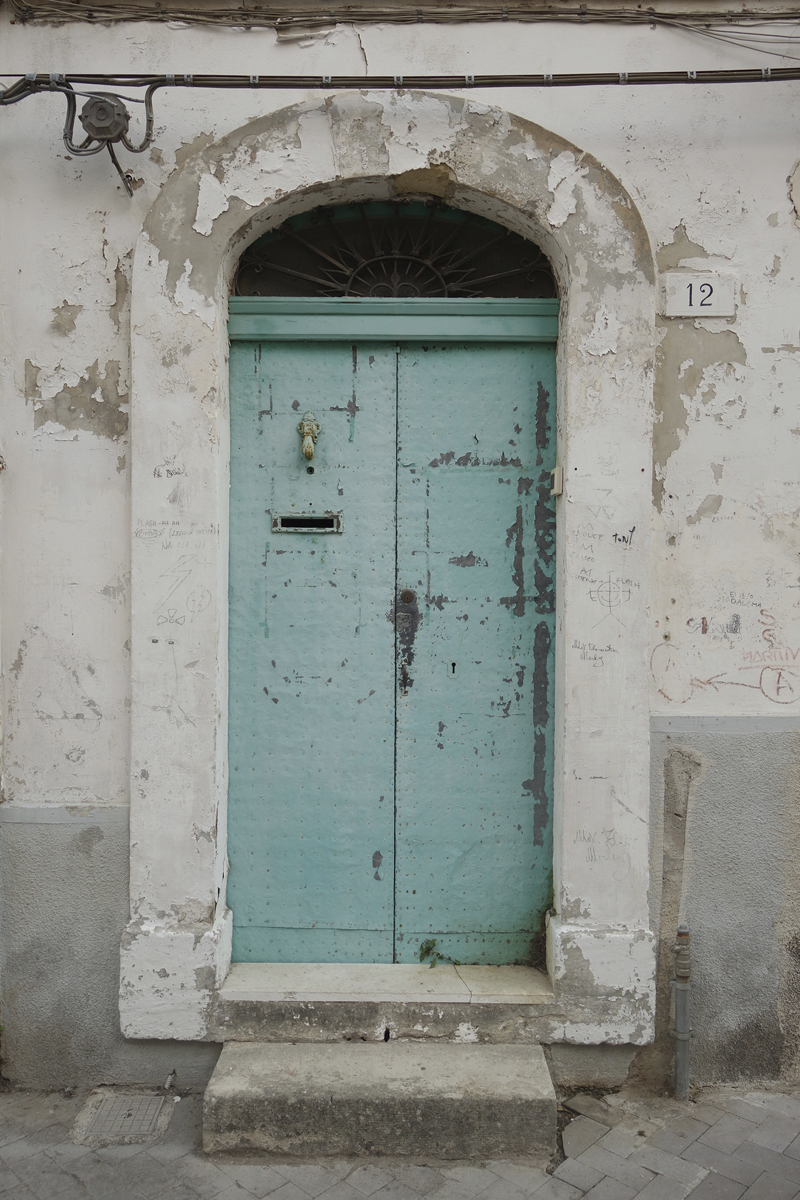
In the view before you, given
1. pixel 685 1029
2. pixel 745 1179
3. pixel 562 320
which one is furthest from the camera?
pixel 562 320

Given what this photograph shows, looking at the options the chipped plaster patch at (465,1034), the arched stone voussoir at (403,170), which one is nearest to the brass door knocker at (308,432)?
the arched stone voussoir at (403,170)

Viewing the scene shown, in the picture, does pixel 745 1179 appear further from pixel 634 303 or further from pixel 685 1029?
pixel 634 303

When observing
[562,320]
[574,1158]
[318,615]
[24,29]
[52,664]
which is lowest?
[574,1158]

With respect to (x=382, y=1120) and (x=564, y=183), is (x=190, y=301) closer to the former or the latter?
(x=564, y=183)

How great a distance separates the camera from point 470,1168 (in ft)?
9.36

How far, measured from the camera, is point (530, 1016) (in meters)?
3.23

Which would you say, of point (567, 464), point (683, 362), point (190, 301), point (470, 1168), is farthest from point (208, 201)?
point (470, 1168)

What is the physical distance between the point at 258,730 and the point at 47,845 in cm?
99

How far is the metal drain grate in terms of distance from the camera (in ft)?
9.92

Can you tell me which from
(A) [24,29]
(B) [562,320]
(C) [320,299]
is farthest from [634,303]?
(A) [24,29]

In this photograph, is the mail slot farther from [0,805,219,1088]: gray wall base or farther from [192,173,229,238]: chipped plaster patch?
[0,805,219,1088]: gray wall base

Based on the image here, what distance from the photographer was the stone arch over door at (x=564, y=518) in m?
3.22

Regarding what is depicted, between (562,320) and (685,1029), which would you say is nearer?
(685,1029)

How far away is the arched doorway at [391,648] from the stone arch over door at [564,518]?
261 mm
